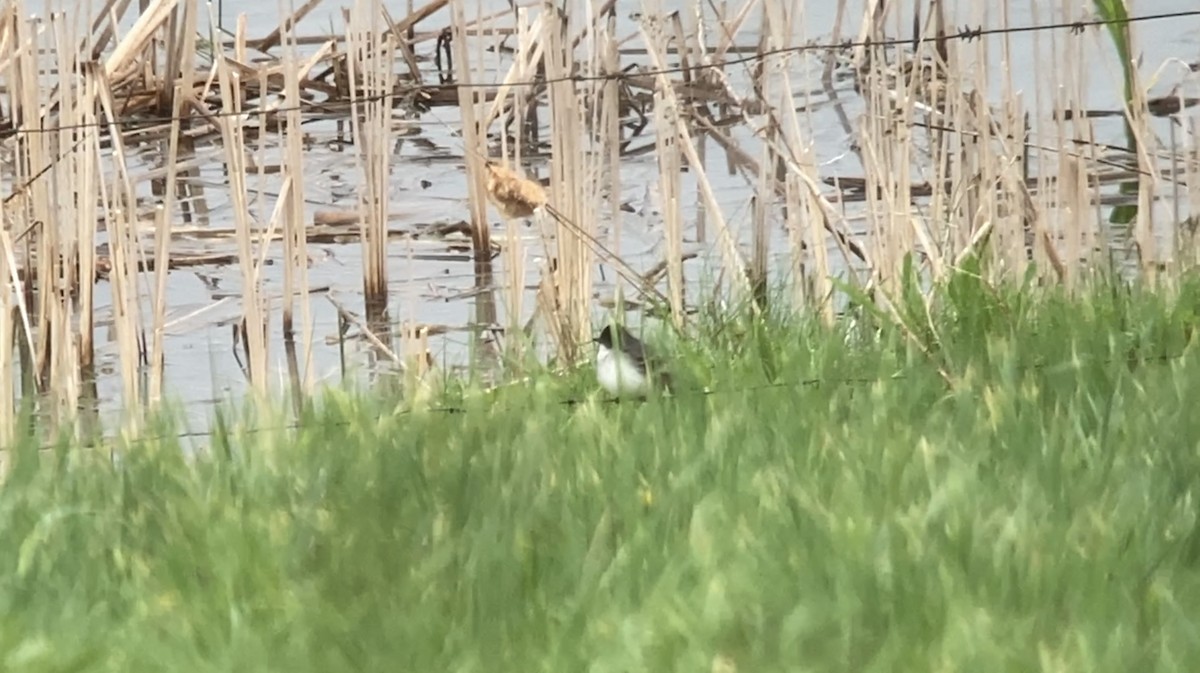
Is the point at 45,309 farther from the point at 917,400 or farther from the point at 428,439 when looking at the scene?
the point at 917,400

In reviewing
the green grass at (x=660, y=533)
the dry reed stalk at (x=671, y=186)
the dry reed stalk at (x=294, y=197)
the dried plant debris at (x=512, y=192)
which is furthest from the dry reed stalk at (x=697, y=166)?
the green grass at (x=660, y=533)

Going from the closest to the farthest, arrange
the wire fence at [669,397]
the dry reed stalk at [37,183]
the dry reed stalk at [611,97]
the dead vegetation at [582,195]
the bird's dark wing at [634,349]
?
1. the wire fence at [669,397]
2. the bird's dark wing at [634,349]
3. the dead vegetation at [582,195]
4. the dry reed stalk at [37,183]
5. the dry reed stalk at [611,97]

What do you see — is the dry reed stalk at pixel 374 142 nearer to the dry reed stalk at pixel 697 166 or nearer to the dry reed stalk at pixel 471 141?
the dry reed stalk at pixel 471 141

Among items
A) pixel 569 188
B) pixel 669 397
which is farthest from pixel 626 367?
pixel 569 188

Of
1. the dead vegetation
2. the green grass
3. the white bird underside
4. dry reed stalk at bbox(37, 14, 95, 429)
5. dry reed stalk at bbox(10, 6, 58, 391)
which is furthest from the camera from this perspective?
dry reed stalk at bbox(10, 6, 58, 391)

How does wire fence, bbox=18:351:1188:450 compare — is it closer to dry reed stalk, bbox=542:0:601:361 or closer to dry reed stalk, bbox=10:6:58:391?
dry reed stalk, bbox=542:0:601:361

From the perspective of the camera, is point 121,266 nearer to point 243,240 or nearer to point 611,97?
point 243,240

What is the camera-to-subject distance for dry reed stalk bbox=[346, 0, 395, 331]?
4793mm

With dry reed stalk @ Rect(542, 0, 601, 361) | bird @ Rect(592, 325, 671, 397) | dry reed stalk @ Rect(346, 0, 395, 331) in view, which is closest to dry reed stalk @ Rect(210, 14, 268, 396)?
dry reed stalk @ Rect(346, 0, 395, 331)

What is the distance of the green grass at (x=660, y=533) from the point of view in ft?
7.05

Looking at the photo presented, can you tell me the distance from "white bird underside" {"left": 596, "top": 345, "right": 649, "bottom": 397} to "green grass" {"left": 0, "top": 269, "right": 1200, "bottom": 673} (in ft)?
0.21

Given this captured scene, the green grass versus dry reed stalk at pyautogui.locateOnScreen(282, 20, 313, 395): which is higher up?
dry reed stalk at pyautogui.locateOnScreen(282, 20, 313, 395)

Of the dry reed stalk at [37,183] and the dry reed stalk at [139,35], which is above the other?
the dry reed stalk at [139,35]

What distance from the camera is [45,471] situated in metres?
2.77
